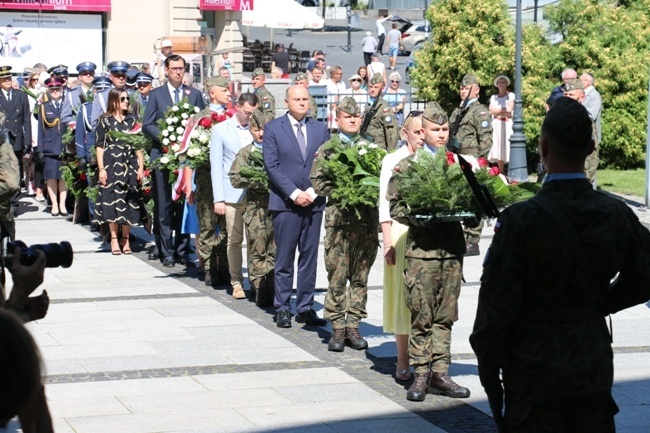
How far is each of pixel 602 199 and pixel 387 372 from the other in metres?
4.41

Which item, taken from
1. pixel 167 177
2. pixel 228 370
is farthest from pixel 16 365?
pixel 167 177

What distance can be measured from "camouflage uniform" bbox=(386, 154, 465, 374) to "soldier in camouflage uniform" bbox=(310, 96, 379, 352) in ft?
5.03

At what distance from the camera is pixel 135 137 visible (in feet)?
48.3

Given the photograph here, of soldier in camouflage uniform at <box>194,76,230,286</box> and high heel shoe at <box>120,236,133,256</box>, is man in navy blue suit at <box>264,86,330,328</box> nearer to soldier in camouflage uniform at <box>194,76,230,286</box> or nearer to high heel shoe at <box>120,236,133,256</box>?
soldier in camouflage uniform at <box>194,76,230,286</box>

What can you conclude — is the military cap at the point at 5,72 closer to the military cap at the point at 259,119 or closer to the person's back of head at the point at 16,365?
the military cap at the point at 259,119

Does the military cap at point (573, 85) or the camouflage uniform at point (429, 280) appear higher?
the military cap at point (573, 85)

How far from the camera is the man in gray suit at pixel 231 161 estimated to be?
40.0 ft

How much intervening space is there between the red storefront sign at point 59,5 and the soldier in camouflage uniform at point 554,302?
32818 mm

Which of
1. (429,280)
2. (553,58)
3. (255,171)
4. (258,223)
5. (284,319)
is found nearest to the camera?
(429,280)

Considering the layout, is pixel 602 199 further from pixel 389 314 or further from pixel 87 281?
pixel 87 281

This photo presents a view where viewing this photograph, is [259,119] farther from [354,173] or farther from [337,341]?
[337,341]

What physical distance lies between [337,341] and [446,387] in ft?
5.60

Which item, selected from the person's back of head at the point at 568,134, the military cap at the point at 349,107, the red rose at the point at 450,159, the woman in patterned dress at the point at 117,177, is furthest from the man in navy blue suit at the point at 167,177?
the person's back of head at the point at 568,134

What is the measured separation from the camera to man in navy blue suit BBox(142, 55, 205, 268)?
46.9ft
